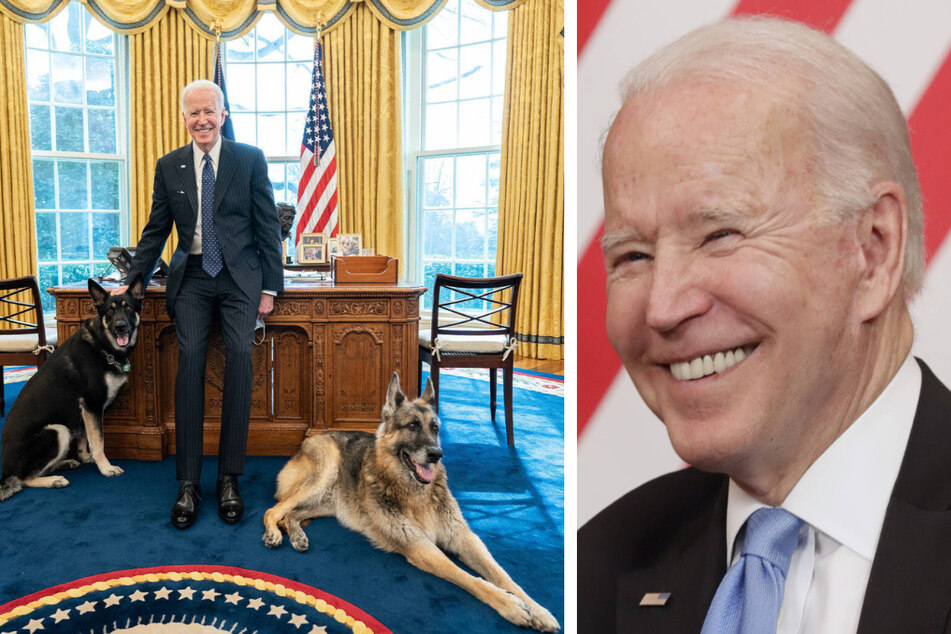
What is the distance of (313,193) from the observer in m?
5.47

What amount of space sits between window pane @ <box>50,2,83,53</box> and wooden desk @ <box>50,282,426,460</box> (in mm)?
4206

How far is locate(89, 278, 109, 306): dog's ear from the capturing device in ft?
8.91

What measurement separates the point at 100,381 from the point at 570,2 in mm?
2817

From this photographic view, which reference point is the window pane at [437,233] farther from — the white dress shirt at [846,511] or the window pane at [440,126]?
the white dress shirt at [846,511]

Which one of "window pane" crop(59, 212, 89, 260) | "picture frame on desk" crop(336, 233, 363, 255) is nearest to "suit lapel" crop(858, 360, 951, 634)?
"picture frame on desk" crop(336, 233, 363, 255)

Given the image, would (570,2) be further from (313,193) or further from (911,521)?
(313,193)

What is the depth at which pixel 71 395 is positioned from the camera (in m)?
2.77

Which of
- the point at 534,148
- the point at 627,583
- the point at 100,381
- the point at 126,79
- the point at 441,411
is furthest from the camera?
the point at 126,79

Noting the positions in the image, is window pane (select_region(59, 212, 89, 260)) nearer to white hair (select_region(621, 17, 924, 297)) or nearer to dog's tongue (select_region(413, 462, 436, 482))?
dog's tongue (select_region(413, 462, 436, 482))

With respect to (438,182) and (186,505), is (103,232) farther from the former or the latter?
(186,505)

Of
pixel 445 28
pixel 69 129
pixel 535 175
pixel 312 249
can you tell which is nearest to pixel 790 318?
pixel 312 249

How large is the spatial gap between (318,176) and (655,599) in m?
5.29

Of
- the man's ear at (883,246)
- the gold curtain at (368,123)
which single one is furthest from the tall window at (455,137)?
the man's ear at (883,246)

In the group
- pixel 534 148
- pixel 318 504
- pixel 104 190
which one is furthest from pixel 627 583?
pixel 104 190
